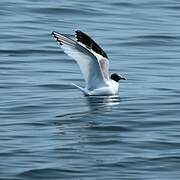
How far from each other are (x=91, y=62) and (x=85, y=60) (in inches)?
5.2

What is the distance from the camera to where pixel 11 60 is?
66.5 feet

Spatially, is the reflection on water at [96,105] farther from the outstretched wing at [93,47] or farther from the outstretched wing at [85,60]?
the outstretched wing at [93,47]

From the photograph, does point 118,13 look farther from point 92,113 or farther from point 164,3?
point 92,113

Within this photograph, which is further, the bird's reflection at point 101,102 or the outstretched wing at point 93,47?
the bird's reflection at point 101,102

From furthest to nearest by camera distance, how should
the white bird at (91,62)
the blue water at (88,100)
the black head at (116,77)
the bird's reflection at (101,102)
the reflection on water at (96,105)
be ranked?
1. the black head at (116,77)
2. the bird's reflection at (101,102)
3. the white bird at (91,62)
4. the reflection on water at (96,105)
5. the blue water at (88,100)

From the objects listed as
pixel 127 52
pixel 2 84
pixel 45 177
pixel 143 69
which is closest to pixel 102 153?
pixel 45 177

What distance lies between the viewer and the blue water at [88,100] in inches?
508

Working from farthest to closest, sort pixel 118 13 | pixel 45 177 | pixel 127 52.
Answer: pixel 118 13
pixel 127 52
pixel 45 177

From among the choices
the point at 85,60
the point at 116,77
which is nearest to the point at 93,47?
the point at 85,60

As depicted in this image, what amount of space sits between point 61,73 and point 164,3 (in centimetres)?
1001

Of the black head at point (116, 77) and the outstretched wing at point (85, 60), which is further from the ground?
the outstretched wing at point (85, 60)

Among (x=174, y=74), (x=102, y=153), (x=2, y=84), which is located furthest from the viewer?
(x=174, y=74)

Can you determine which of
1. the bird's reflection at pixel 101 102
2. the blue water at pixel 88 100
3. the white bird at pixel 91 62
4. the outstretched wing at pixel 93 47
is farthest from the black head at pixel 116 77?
the outstretched wing at pixel 93 47

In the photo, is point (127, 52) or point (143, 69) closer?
point (143, 69)
